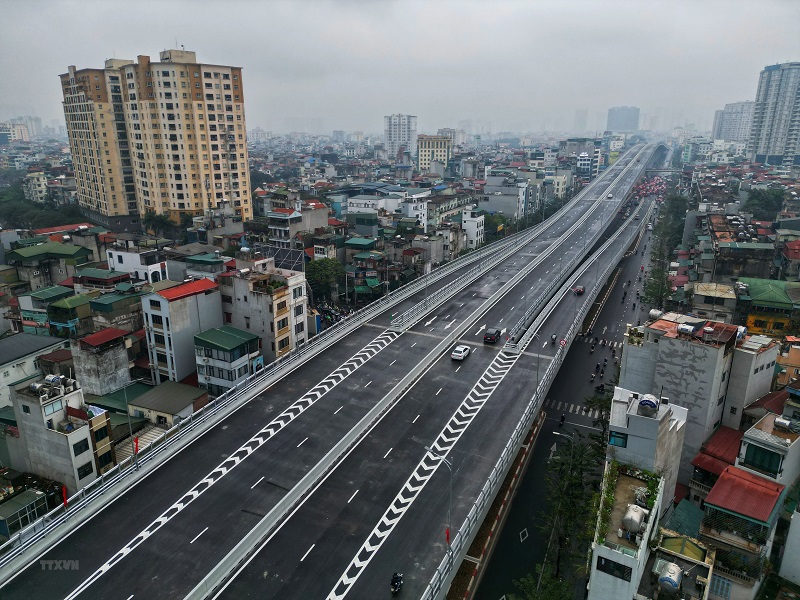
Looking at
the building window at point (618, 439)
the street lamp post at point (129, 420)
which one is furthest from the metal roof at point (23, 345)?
the building window at point (618, 439)

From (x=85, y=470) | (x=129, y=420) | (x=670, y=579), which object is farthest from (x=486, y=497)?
(x=129, y=420)

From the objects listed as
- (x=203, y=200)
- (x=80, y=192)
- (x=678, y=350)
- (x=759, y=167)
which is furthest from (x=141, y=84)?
(x=759, y=167)

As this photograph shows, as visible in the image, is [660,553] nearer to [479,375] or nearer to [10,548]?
[479,375]

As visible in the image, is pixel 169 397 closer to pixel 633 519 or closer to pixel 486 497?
pixel 486 497

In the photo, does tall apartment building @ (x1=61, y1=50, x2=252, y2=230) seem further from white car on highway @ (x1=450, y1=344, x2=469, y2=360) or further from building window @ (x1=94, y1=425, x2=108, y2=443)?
building window @ (x1=94, y1=425, x2=108, y2=443)

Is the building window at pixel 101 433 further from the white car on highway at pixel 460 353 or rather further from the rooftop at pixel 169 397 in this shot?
the white car on highway at pixel 460 353
